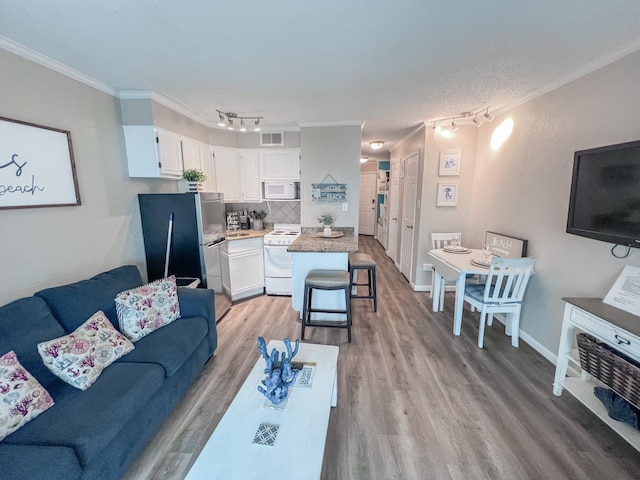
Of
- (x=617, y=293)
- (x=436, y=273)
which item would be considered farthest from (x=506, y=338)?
(x=617, y=293)

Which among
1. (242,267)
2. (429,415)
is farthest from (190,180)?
(429,415)

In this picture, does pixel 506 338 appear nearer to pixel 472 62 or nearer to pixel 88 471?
pixel 472 62

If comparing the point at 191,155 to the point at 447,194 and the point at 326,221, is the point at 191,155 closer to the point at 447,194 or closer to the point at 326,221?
the point at 326,221

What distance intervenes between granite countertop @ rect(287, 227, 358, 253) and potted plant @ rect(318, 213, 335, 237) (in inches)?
4.3

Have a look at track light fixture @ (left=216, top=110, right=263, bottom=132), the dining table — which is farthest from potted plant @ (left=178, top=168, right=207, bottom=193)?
the dining table

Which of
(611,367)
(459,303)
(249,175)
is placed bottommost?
(459,303)

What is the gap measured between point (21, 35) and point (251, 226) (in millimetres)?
3000

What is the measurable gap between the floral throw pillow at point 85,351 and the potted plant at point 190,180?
1.73 meters

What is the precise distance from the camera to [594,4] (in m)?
1.40

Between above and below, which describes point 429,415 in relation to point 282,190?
below

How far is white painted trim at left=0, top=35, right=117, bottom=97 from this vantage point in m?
1.73

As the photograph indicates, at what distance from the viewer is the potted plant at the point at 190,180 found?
3074 mm

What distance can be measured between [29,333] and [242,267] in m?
2.23

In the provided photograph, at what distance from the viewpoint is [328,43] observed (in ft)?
5.77
